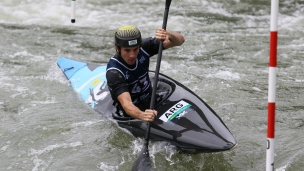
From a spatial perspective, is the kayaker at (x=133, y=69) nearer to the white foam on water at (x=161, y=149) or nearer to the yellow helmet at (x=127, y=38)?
the yellow helmet at (x=127, y=38)

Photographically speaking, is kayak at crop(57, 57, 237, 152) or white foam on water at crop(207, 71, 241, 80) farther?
white foam on water at crop(207, 71, 241, 80)

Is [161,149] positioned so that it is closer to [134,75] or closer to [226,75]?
[134,75]

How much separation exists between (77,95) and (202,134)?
2372 millimetres

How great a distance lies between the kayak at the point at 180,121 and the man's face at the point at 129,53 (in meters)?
0.55

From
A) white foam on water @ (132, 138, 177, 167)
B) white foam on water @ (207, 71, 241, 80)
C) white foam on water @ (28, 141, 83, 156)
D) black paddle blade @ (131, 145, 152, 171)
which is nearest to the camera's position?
black paddle blade @ (131, 145, 152, 171)

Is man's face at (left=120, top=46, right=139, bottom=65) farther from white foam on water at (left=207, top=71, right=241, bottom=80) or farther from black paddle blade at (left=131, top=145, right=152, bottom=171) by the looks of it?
white foam on water at (left=207, top=71, right=241, bottom=80)

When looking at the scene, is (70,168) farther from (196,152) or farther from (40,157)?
(196,152)

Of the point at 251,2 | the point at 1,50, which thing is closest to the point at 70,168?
the point at 1,50

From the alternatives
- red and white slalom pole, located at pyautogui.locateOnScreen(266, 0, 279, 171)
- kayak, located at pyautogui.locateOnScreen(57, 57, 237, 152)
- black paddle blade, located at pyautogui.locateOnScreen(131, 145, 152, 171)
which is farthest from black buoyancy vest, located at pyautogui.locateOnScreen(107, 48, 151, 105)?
red and white slalom pole, located at pyautogui.locateOnScreen(266, 0, 279, 171)

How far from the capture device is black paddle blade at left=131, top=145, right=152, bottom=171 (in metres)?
4.42

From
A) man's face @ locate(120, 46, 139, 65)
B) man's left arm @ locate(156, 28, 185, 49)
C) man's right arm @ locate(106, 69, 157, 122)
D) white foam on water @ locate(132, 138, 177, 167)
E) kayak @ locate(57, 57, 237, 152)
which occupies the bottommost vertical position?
white foam on water @ locate(132, 138, 177, 167)

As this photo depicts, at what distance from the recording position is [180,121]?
4688 mm

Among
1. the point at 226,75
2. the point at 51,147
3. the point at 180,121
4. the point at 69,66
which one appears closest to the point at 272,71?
the point at 180,121

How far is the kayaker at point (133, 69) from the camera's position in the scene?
458 centimetres
